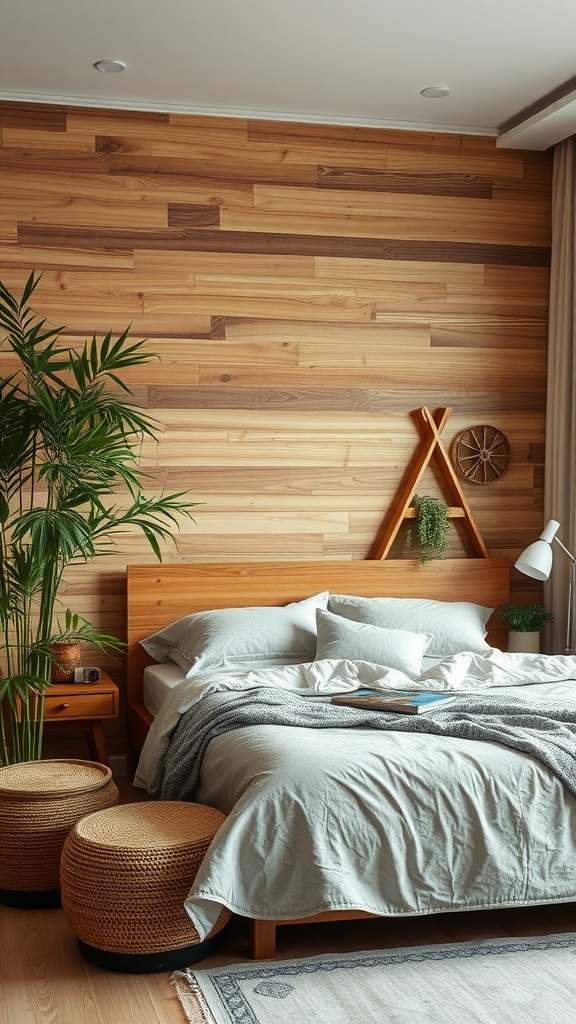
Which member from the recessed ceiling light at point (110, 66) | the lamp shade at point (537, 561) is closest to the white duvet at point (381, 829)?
the lamp shade at point (537, 561)

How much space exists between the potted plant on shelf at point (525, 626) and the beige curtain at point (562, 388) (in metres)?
0.16

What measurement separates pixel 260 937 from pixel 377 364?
2878 mm

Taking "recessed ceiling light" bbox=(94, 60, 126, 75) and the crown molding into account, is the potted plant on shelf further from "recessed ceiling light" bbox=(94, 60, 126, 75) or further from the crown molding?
"recessed ceiling light" bbox=(94, 60, 126, 75)

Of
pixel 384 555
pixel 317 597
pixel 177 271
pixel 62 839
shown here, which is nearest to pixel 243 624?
pixel 317 597

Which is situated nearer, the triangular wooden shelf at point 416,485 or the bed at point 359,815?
the bed at point 359,815

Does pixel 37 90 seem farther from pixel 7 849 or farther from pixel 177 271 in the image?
pixel 7 849

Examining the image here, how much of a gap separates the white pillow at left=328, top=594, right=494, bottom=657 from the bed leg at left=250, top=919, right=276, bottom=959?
1.84 m

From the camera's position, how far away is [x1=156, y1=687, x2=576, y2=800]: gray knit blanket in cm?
307

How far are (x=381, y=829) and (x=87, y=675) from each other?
1.85 meters

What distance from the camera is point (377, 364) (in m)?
4.93

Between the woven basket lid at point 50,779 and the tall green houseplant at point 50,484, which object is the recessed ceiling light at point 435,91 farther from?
the woven basket lid at point 50,779

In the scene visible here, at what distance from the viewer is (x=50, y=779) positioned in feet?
11.2

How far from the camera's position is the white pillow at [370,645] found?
4094 millimetres

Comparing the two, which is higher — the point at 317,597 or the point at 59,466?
the point at 59,466
